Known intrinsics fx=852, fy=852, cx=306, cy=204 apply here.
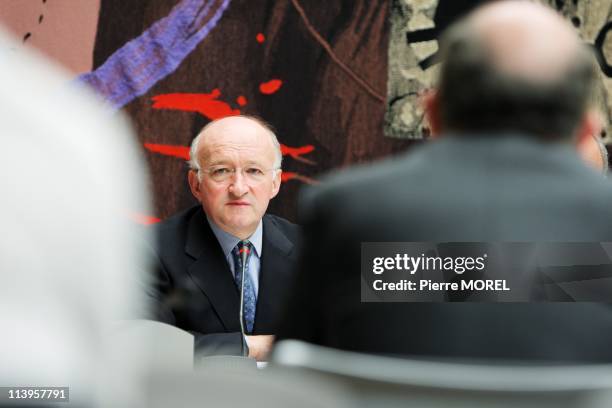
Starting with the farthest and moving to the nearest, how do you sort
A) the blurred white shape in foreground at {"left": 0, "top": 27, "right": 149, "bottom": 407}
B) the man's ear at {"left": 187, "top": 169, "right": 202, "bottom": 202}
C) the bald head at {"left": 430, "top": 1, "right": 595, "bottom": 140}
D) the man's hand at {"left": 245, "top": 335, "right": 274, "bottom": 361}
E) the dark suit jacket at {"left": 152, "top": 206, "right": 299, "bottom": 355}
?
the man's ear at {"left": 187, "top": 169, "right": 202, "bottom": 202} < the dark suit jacket at {"left": 152, "top": 206, "right": 299, "bottom": 355} < the man's hand at {"left": 245, "top": 335, "right": 274, "bottom": 361} < the bald head at {"left": 430, "top": 1, "right": 595, "bottom": 140} < the blurred white shape in foreground at {"left": 0, "top": 27, "right": 149, "bottom": 407}

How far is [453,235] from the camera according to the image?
39.6 inches

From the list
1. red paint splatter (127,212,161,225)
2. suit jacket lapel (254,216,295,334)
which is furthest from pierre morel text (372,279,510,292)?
suit jacket lapel (254,216,295,334)

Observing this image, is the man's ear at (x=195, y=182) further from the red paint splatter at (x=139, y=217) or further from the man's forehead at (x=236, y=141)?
the red paint splatter at (x=139, y=217)

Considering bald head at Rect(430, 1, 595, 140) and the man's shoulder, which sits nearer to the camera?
bald head at Rect(430, 1, 595, 140)

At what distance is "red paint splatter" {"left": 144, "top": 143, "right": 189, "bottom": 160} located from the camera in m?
3.29

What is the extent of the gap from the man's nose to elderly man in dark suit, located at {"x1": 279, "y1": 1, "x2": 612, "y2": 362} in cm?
143

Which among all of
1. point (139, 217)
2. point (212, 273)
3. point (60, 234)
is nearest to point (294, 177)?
point (212, 273)

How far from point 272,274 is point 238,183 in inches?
12.0

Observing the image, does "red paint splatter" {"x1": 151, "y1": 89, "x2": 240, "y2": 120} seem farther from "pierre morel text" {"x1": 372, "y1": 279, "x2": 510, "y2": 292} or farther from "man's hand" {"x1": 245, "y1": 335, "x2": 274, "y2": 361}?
"pierre morel text" {"x1": 372, "y1": 279, "x2": 510, "y2": 292}

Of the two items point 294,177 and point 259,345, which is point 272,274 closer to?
point 259,345

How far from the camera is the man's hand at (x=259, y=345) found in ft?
6.78

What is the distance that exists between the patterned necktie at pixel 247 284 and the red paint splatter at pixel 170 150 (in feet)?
3.11

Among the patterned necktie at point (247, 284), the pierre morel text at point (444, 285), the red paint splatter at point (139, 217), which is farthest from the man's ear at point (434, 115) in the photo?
the patterned necktie at point (247, 284)

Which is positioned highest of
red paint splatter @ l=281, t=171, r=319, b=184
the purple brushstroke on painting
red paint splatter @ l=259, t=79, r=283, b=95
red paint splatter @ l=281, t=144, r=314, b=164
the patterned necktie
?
the purple brushstroke on painting
